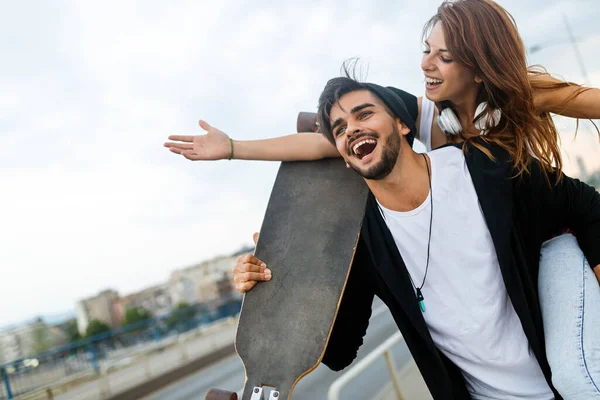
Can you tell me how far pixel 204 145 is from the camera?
2.09 m

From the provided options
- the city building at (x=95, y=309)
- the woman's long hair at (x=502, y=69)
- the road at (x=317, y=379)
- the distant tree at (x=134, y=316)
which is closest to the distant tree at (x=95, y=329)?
the distant tree at (x=134, y=316)

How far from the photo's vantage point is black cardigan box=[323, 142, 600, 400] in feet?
5.41

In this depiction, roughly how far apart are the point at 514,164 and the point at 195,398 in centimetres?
1063

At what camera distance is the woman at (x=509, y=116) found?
1.59 metres

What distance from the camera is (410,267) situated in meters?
1.83

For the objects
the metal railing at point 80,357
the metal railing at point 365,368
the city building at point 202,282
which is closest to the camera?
the metal railing at point 365,368

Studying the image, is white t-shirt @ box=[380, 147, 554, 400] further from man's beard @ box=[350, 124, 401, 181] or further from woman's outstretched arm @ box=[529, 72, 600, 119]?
woman's outstretched arm @ box=[529, 72, 600, 119]

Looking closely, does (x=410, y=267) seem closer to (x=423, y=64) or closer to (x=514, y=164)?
(x=514, y=164)

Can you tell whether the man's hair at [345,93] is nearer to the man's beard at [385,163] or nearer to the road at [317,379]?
the man's beard at [385,163]

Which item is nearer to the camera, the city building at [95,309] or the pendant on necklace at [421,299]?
the pendant on necklace at [421,299]

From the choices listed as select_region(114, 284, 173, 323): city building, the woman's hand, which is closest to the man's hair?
the woman's hand

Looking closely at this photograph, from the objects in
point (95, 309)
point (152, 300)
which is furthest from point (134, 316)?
point (152, 300)

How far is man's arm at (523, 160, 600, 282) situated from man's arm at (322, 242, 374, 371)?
75 cm

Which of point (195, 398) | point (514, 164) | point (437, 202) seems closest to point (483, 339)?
point (437, 202)
